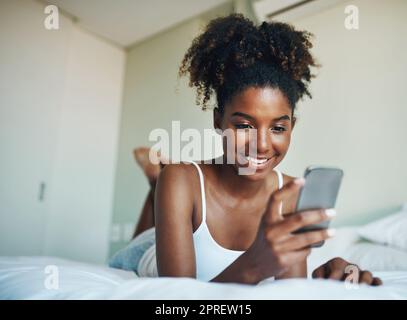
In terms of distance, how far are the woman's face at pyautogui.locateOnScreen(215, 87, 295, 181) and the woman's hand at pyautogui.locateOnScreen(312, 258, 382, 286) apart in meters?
0.22

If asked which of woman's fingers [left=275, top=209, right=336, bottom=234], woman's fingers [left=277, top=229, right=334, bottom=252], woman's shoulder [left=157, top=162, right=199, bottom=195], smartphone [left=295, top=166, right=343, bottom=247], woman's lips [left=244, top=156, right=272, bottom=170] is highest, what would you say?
woman's lips [left=244, top=156, right=272, bottom=170]

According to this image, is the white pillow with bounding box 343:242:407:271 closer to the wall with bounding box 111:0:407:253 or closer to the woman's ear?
the wall with bounding box 111:0:407:253

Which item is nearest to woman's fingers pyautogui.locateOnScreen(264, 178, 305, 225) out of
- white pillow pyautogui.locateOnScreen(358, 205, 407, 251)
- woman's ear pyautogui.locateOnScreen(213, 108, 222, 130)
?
woman's ear pyautogui.locateOnScreen(213, 108, 222, 130)

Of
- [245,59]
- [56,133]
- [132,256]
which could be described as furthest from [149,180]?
[56,133]

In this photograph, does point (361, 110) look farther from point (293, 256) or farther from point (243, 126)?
point (293, 256)

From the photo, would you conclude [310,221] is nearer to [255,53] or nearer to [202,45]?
[255,53]

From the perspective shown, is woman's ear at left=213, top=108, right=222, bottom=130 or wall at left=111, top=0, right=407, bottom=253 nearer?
woman's ear at left=213, top=108, right=222, bottom=130

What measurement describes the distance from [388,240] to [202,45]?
0.85 meters

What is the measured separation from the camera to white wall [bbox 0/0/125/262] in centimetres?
196

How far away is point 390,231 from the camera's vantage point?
1.15 metres

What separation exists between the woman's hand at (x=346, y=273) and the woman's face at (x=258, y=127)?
220 millimetres

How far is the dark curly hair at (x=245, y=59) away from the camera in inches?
28.3

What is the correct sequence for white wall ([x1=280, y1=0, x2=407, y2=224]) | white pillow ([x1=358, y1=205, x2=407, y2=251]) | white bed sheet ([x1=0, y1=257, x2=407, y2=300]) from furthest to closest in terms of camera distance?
white wall ([x1=280, y1=0, x2=407, y2=224]), white pillow ([x1=358, y1=205, x2=407, y2=251]), white bed sheet ([x1=0, y1=257, x2=407, y2=300])
